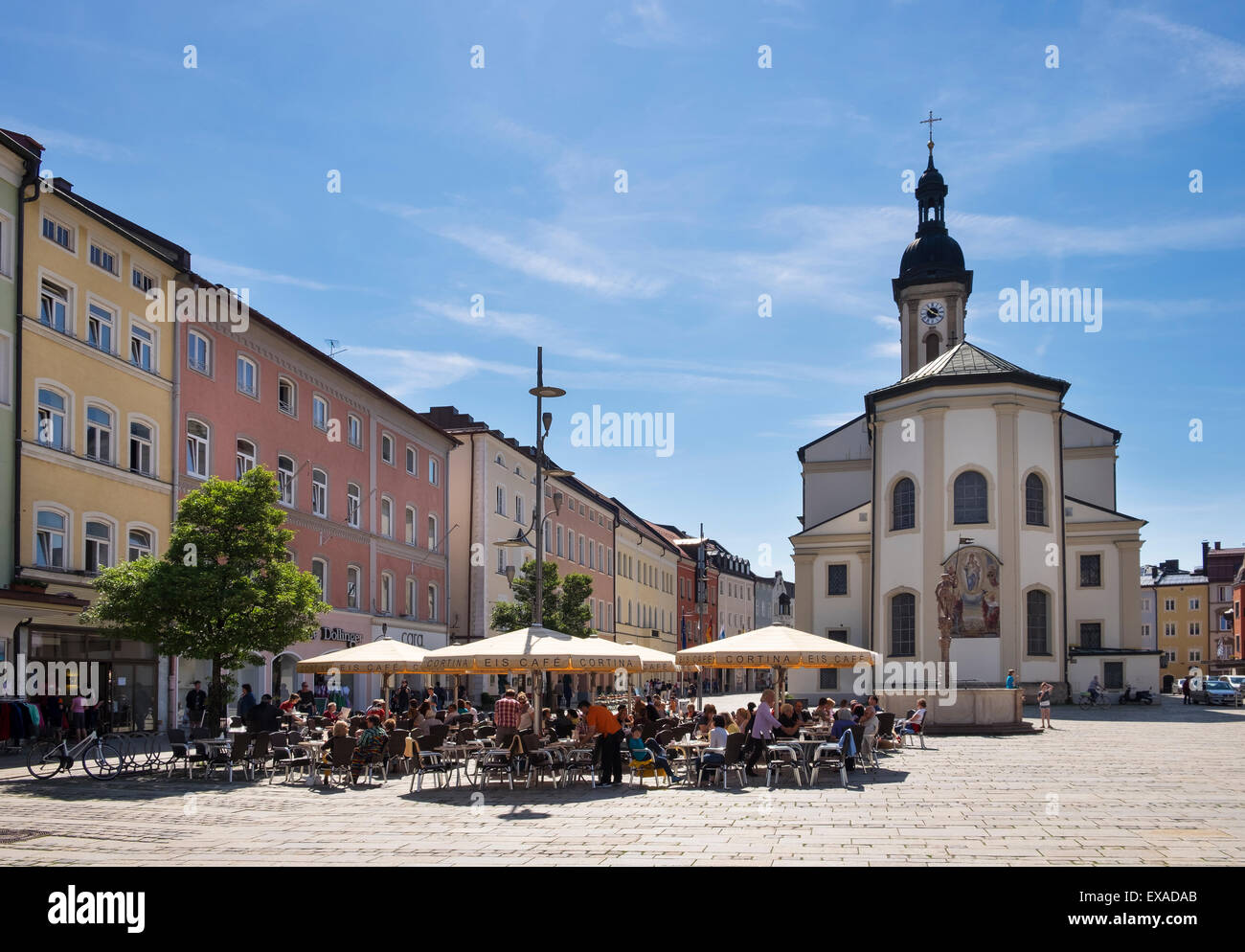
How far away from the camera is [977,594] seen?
46.0 metres

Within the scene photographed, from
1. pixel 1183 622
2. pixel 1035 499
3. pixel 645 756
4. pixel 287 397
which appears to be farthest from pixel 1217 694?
pixel 1183 622

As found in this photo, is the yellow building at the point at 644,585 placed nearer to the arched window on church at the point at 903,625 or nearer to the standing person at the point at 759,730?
the arched window on church at the point at 903,625

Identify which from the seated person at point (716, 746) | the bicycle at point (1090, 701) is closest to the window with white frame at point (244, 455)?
the seated person at point (716, 746)

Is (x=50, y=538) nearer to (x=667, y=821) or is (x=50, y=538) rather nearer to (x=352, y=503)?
(x=352, y=503)

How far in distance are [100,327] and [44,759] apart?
1232 cm

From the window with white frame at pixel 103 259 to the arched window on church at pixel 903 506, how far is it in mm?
31980

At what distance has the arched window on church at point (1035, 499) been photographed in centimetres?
4788

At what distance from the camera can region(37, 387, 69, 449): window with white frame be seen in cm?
2567

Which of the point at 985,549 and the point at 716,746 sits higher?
the point at 985,549

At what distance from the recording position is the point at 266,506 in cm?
2245

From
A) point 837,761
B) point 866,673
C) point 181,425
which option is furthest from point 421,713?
point 866,673

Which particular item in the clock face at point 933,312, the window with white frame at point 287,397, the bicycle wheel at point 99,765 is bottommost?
the bicycle wheel at point 99,765
